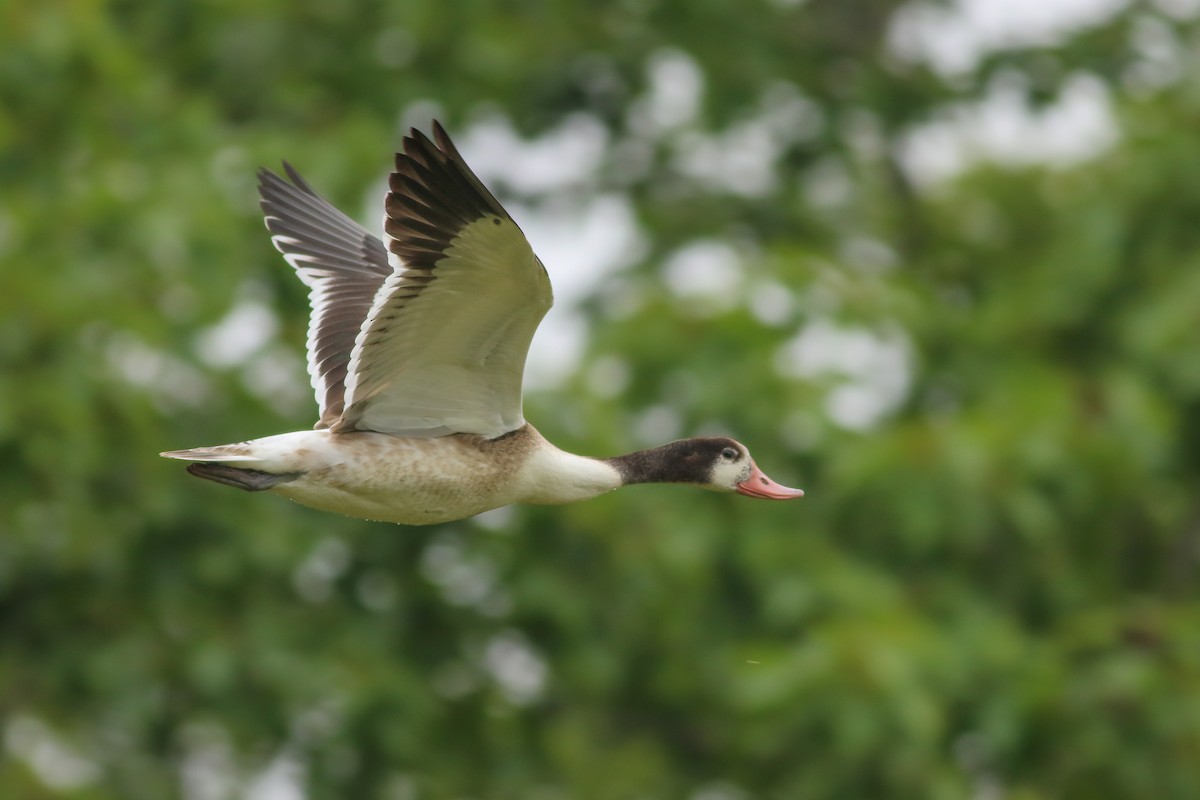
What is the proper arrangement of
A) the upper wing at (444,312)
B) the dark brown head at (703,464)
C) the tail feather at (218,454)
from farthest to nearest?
the dark brown head at (703,464) → the tail feather at (218,454) → the upper wing at (444,312)

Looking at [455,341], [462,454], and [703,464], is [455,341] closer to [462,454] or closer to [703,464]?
[462,454]

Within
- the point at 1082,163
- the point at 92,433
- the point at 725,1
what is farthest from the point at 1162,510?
the point at 92,433

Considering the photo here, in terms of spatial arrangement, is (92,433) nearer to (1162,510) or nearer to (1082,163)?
(1162,510)

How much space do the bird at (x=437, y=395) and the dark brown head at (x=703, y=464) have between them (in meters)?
0.01

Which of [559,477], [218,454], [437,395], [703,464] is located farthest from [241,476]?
[703,464]

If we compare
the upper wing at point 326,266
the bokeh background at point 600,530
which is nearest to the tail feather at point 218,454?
the upper wing at point 326,266

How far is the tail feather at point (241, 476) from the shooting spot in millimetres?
5488

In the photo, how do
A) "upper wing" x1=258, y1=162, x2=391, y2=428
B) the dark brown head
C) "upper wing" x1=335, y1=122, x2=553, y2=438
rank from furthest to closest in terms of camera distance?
"upper wing" x1=258, y1=162, x2=391, y2=428 < the dark brown head < "upper wing" x1=335, y1=122, x2=553, y2=438

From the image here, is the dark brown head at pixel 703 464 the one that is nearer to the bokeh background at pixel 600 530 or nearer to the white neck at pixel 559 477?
the white neck at pixel 559 477

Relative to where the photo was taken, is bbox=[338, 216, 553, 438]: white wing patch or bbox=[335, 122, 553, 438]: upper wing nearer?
bbox=[335, 122, 553, 438]: upper wing

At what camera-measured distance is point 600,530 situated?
10.4 m

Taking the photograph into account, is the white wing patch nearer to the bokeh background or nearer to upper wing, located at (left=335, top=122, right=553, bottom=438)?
upper wing, located at (left=335, top=122, right=553, bottom=438)

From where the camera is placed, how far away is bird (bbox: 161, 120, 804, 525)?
202 inches

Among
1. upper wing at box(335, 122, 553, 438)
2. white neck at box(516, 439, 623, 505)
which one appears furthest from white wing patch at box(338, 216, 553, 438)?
white neck at box(516, 439, 623, 505)
